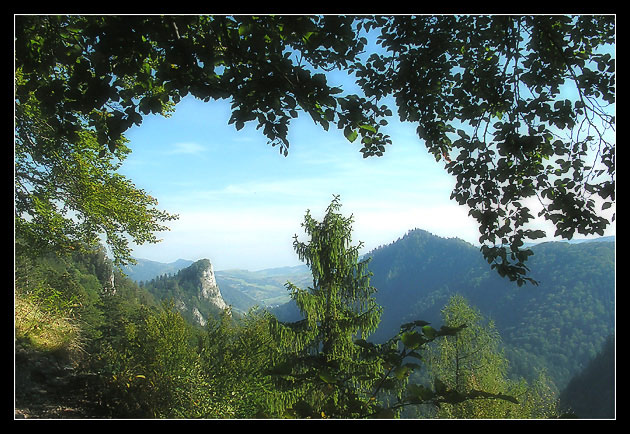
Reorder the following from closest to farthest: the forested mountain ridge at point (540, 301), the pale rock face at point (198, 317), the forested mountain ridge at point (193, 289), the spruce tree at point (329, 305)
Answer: the spruce tree at point (329, 305) → the forested mountain ridge at point (540, 301) → the pale rock face at point (198, 317) → the forested mountain ridge at point (193, 289)

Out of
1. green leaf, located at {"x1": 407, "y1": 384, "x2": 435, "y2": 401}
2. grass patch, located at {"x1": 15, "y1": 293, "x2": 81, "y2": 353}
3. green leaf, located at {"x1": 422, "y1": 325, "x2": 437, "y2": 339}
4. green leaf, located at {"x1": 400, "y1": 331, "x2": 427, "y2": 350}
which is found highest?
green leaf, located at {"x1": 422, "y1": 325, "x2": 437, "y2": 339}

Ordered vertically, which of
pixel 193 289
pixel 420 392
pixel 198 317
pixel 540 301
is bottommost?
pixel 198 317

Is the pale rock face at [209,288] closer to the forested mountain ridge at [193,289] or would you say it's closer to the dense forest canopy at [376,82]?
the forested mountain ridge at [193,289]

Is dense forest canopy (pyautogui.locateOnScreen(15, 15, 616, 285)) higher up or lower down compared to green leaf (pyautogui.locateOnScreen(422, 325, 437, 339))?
higher up

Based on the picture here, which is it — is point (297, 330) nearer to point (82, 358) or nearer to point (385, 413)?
point (82, 358)

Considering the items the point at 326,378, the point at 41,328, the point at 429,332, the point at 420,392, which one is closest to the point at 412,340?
the point at 429,332

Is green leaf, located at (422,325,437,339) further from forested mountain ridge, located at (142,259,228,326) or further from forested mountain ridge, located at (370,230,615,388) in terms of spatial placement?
forested mountain ridge, located at (142,259,228,326)

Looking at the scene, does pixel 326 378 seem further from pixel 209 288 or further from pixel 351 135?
pixel 209 288

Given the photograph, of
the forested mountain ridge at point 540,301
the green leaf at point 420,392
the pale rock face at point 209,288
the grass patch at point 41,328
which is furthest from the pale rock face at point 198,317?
the green leaf at point 420,392

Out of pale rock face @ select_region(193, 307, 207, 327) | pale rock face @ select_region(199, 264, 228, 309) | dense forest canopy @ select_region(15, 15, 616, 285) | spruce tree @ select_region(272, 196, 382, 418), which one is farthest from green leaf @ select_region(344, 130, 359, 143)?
pale rock face @ select_region(199, 264, 228, 309)

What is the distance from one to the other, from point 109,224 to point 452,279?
10344 centimetres

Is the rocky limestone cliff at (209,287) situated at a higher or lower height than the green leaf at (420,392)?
lower

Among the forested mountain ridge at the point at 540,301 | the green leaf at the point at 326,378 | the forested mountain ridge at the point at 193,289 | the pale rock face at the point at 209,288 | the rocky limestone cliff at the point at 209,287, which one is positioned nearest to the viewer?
the green leaf at the point at 326,378

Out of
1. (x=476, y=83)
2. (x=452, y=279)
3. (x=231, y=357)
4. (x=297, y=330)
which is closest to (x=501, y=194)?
(x=476, y=83)
